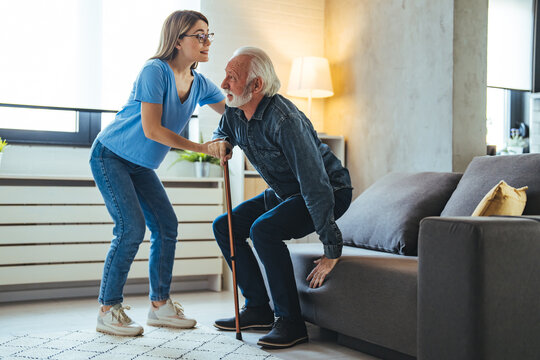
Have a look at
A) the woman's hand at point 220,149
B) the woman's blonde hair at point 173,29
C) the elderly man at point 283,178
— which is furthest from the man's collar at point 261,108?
the woman's blonde hair at point 173,29

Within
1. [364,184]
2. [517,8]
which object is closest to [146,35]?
[364,184]

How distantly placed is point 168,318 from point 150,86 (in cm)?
105

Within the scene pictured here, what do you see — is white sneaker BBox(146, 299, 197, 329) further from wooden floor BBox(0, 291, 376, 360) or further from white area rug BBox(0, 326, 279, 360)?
wooden floor BBox(0, 291, 376, 360)

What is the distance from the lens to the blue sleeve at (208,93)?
2590 mm

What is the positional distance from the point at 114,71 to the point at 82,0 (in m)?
0.49

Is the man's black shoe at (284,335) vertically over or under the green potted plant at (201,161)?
under

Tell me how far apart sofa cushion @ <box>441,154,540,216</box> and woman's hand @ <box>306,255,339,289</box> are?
0.59 metres

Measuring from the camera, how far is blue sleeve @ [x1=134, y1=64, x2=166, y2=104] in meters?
2.26

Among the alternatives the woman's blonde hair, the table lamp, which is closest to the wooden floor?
the woman's blonde hair

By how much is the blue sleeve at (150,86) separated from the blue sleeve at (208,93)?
1.01ft

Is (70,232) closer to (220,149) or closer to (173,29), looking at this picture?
(220,149)

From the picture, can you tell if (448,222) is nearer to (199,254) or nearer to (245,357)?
(245,357)

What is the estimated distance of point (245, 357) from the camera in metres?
2.08

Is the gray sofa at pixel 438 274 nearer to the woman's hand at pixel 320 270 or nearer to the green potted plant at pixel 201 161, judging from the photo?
the woman's hand at pixel 320 270
